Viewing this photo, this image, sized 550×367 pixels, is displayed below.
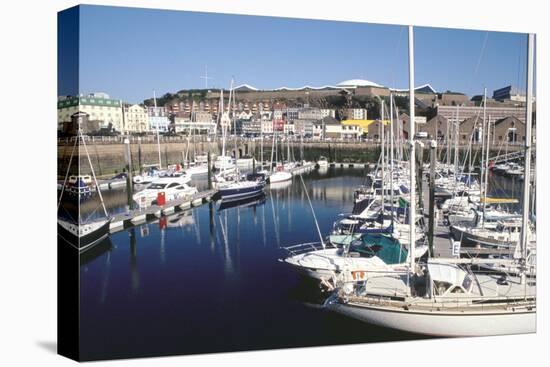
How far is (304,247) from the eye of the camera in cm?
1441

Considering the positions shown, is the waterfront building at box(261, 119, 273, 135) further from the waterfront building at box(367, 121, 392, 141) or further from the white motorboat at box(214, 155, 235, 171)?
the waterfront building at box(367, 121, 392, 141)

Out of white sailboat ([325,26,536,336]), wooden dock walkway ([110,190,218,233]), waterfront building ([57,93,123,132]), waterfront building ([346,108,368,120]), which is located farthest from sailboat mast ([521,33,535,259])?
waterfront building ([57,93,123,132])

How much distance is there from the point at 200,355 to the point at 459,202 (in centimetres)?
524

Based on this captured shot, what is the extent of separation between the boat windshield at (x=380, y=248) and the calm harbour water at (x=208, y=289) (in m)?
0.57

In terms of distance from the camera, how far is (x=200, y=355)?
13.2 m

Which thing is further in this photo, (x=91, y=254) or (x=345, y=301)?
(x=345, y=301)

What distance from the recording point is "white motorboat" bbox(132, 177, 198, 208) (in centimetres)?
1490

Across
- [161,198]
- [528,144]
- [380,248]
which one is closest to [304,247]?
[380,248]

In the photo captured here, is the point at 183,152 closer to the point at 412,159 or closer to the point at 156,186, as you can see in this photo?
the point at 156,186

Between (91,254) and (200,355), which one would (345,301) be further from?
(91,254)

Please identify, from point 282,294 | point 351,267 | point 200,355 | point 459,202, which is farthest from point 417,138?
point 200,355

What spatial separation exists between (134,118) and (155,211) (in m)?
2.22

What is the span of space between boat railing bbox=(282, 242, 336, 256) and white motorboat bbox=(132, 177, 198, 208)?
2096 mm

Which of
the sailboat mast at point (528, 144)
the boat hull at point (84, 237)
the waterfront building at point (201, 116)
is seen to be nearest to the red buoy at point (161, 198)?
the waterfront building at point (201, 116)
